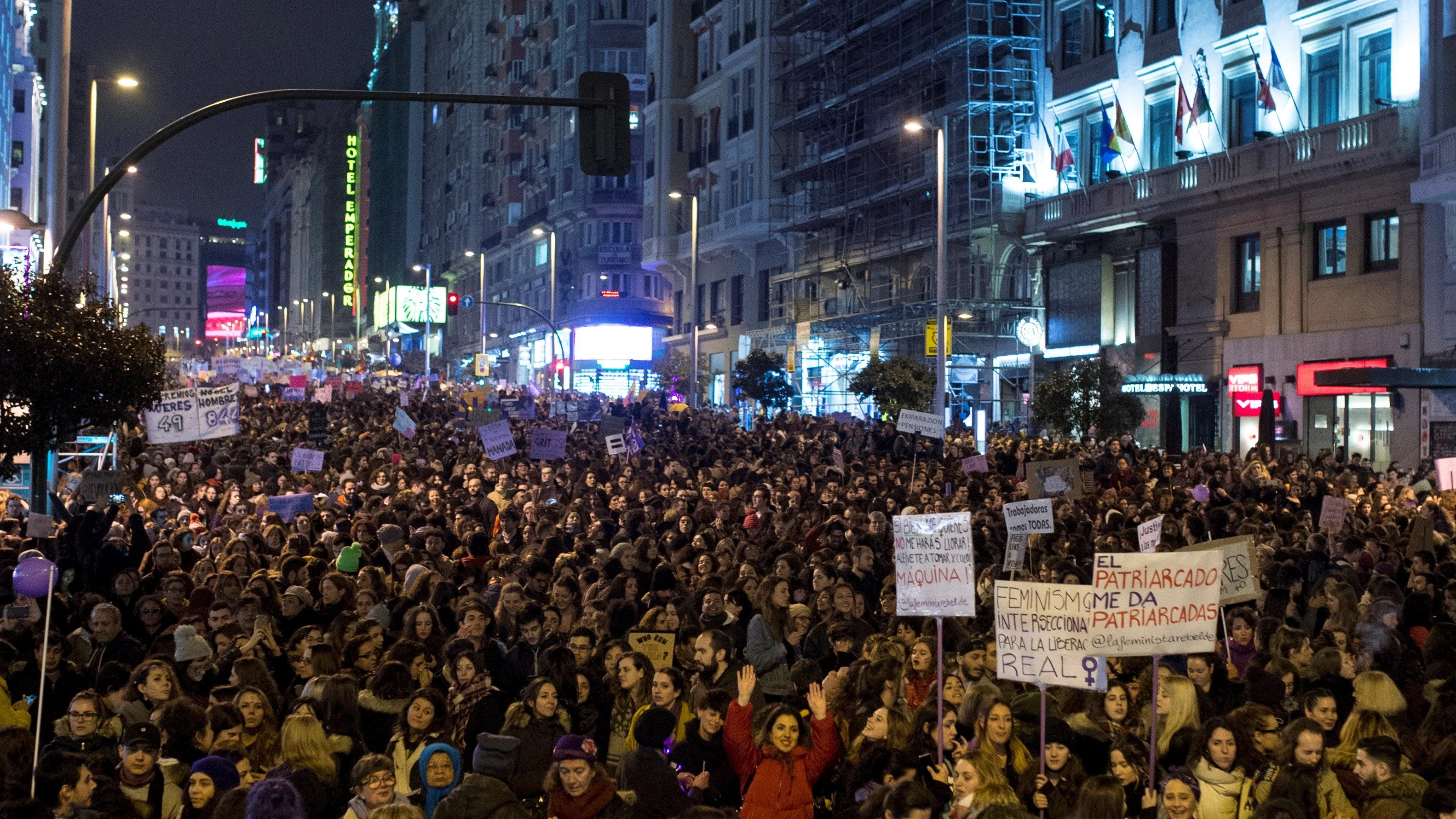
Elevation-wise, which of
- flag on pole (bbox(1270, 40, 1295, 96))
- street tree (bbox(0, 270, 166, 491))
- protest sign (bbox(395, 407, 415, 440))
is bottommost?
protest sign (bbox(395, 407, 415, 440))

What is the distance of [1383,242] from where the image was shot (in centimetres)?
3219

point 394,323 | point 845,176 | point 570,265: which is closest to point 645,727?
point 845,176

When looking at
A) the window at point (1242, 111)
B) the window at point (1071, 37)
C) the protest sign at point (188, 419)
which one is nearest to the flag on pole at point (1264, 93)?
the window at point (1242, 111)

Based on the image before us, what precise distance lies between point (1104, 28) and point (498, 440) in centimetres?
2400

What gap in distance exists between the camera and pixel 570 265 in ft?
285

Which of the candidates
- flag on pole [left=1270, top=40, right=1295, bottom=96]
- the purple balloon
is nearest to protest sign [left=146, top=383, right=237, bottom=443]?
the purple balloon

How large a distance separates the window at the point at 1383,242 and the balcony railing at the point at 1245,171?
1.18 m

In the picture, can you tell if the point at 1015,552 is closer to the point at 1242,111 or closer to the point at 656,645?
the point at 656,645

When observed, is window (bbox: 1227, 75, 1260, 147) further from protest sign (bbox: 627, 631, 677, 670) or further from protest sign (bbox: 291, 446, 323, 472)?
protest sign (bbox: 627, 631, 677, 670)

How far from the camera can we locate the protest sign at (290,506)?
18.0m

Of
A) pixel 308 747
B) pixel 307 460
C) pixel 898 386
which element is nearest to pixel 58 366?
pixel 308 747

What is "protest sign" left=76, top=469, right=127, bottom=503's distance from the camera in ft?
56.5

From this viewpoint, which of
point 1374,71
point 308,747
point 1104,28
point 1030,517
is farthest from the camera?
point 1104,28

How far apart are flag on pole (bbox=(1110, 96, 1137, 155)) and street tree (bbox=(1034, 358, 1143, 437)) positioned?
Answer: 6.18 meters
